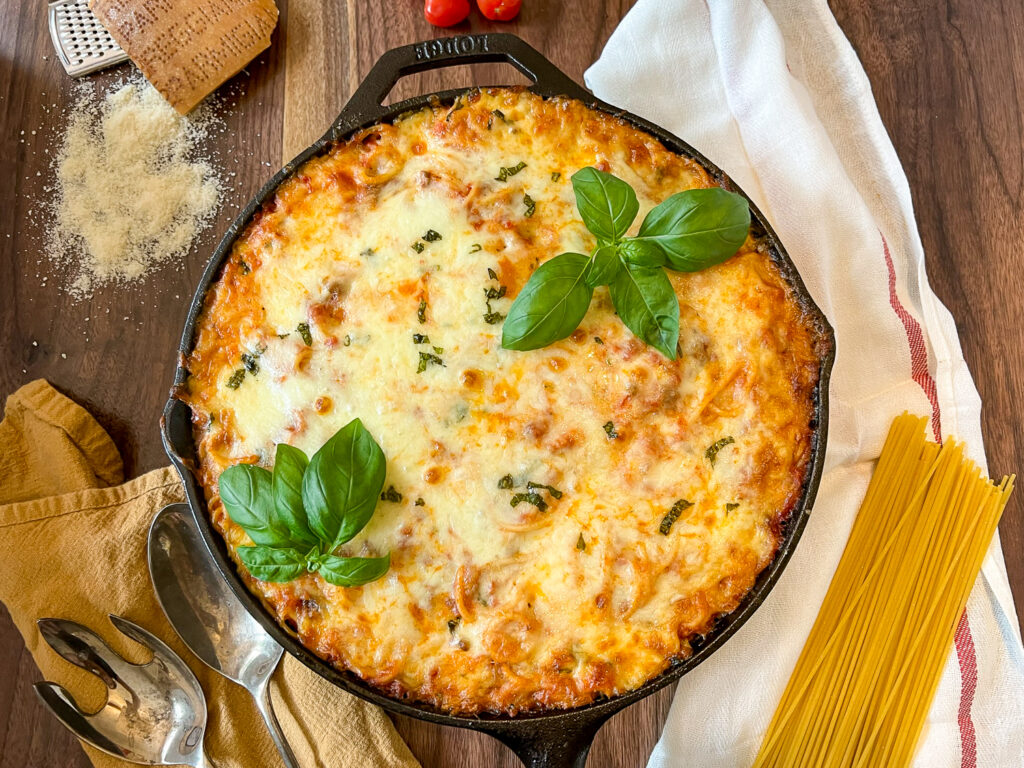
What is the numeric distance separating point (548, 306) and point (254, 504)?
0.90 meters

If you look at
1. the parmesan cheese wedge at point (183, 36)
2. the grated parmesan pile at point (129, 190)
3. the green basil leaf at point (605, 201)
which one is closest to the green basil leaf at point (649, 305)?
the green basil leaf at point (605, 201)

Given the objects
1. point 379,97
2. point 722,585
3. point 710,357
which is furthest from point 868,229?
point 379,97

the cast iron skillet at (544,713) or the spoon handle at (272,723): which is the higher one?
the cast iron skillet at (544,713)

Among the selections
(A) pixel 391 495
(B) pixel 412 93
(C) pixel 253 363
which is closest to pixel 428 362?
(A) pixel 391 495

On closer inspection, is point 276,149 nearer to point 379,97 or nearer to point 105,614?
point 379,97

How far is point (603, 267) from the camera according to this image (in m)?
2.29

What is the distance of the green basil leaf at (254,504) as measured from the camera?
7.29 feet

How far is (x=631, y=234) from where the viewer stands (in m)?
2.47

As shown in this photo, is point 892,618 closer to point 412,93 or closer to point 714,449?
point 714,449

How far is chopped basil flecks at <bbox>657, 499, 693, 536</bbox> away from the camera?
2.34 metres

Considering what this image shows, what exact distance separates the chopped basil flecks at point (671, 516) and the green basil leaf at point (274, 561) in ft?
3.08

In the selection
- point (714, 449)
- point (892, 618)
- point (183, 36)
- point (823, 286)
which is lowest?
point (892, 618)

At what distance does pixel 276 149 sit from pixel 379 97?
30.8 inches

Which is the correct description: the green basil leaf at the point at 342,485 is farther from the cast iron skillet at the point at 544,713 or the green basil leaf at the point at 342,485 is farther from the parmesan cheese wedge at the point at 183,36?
the parmesan cheese wedge at the point at 183,36
